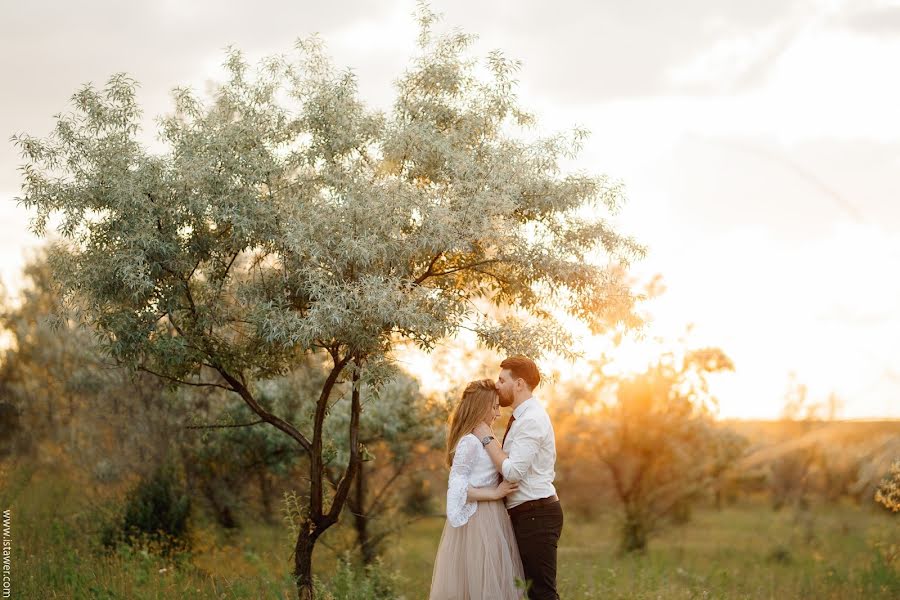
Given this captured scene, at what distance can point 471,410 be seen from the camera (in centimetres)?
731

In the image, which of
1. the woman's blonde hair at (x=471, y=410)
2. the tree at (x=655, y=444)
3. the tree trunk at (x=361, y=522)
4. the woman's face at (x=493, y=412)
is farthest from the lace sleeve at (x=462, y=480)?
the tree at (x=655, y=444)

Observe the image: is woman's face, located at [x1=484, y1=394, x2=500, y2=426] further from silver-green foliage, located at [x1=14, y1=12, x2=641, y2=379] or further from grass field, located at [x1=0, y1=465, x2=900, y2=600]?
grass field, located at [x1=0, y1=465, x2=900, y2=600]

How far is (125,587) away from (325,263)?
15.5 feet

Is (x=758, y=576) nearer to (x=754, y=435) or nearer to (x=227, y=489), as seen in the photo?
(x=754, y=435)

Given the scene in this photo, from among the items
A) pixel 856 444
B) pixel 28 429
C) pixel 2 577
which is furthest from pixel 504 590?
pixel 28 429

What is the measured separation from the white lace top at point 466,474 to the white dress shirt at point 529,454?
247 mm

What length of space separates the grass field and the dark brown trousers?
2.73 meters

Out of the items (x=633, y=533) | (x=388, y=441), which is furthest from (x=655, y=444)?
(x=388, y=441)

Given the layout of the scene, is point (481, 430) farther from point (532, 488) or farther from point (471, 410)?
point (532, 488)

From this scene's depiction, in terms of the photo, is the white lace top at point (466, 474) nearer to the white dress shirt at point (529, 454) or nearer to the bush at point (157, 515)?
the white dress shirt at point (529, 454)

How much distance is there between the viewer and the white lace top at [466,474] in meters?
7.18

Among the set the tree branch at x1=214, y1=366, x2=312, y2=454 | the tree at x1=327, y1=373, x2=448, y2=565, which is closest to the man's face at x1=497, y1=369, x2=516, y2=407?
the tree branch at x1=214, y1=366, x2=312, y2=454

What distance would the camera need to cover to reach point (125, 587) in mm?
9578

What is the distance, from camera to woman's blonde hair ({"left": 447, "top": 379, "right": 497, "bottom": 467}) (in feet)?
23.9
